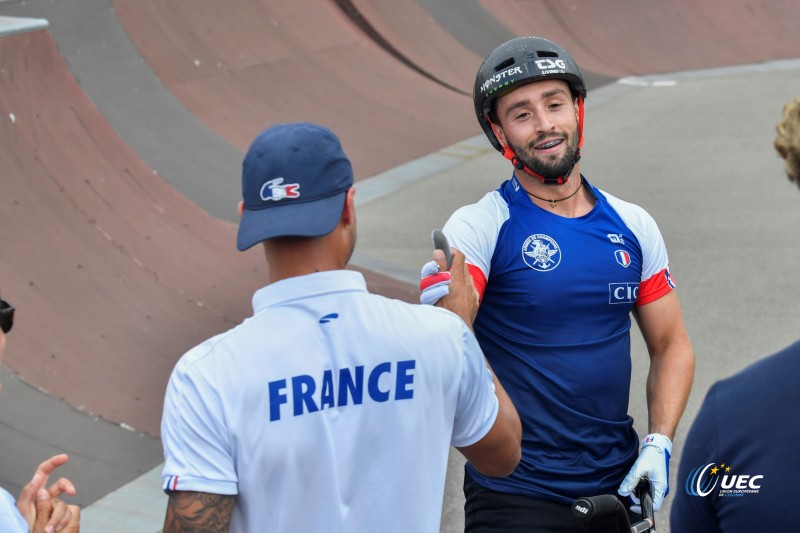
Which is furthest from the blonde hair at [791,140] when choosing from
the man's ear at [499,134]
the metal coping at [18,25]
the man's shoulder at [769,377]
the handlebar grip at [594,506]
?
the metal coping at [18,25]

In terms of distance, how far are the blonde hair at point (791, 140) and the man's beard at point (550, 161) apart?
1841mm

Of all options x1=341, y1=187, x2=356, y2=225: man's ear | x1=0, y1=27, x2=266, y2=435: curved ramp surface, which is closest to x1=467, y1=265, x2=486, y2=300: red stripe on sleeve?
x1=341, y1=187, x2=356, y2=225: man's ear

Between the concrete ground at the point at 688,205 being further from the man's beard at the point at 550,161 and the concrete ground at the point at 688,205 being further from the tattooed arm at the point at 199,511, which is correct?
the tattooed arm at the point at 199,511

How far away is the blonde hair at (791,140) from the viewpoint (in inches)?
73.4

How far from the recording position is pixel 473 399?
262 cm

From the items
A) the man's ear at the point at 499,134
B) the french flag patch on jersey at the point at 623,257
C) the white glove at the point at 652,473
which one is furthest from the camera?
the man's ear at the point at 499,134

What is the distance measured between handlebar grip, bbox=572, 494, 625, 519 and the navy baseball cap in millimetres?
1013

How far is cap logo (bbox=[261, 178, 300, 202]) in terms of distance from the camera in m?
2.49

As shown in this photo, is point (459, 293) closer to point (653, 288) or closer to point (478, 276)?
point (478, 276)

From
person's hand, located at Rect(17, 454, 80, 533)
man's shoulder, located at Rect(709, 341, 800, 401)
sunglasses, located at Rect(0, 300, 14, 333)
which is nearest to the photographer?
man's shoulder, located at Rect(709, 341, 800, 401)

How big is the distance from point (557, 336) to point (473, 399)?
108 cm

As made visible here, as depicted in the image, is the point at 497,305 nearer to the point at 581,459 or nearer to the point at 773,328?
the point at 581,459

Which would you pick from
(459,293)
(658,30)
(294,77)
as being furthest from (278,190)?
(658,30)

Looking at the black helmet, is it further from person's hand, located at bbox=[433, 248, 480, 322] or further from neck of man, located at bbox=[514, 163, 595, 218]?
person's hand, located at bbox=[433, 248, 480, 322]
